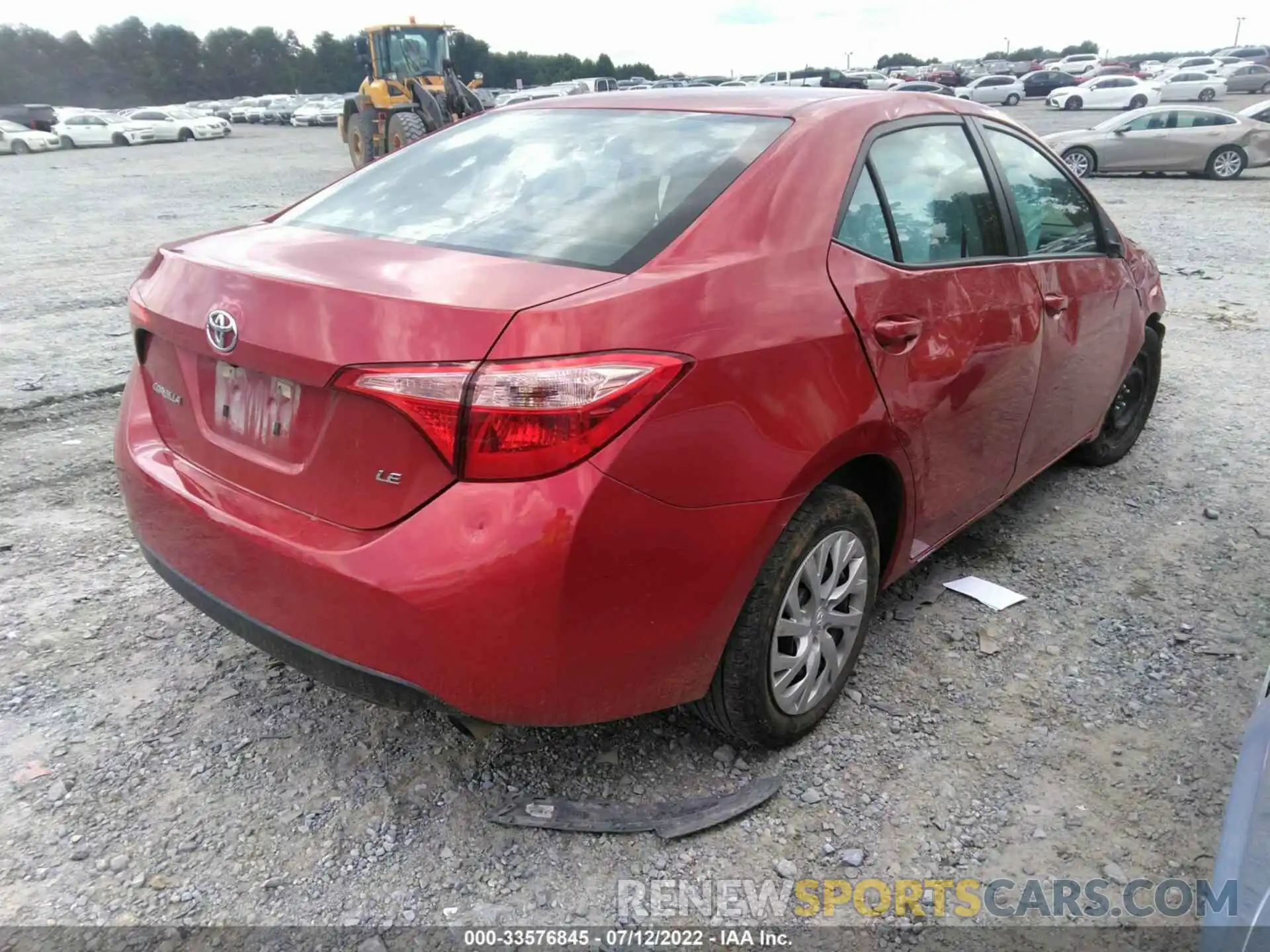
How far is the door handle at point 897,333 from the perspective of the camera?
7.99ft

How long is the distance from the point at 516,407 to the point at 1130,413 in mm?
3939

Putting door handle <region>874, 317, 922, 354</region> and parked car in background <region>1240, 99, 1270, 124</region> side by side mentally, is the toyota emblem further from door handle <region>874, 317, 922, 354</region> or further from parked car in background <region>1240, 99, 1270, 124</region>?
parked car in background <region>1240, 99, 1270, 124</region>

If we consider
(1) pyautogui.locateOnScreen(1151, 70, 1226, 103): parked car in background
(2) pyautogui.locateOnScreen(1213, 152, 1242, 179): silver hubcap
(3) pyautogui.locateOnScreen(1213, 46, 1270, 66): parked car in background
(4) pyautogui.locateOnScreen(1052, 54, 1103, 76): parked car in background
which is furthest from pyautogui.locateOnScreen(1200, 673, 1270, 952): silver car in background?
(3) pyautogui.locateOnScreen(1213, 46, 1270, 66): parked car in background

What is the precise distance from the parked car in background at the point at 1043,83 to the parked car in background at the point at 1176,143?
107ft

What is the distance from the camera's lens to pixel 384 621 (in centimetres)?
192

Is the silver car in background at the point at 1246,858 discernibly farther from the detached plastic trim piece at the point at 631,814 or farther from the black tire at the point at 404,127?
the black tire at the point at 404,127

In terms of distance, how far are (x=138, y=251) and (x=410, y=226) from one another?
1006cm

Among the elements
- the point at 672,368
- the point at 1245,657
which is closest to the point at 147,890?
the point at 672,368

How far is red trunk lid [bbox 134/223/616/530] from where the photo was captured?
1.87 m

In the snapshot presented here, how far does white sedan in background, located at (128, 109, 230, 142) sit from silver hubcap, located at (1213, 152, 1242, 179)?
36860 millimetres

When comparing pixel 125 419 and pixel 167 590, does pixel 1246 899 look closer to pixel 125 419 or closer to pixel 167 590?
pixel 125 419

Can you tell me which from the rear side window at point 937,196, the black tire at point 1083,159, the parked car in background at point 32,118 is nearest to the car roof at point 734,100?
the rear side window at point 937,196

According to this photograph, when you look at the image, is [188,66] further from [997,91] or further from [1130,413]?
[1130,413]

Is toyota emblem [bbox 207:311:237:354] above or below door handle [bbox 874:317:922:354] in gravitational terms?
above
